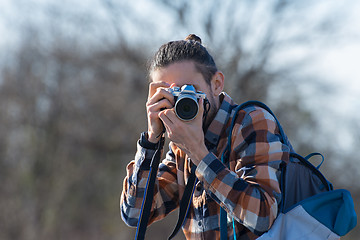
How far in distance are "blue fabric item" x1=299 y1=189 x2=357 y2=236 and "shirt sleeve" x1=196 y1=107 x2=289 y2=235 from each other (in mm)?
123

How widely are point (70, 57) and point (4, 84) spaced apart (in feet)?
4.54

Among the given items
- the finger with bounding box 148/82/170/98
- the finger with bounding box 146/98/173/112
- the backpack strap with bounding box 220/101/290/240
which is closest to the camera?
the backpack strap with bounding box 220/101/290/240

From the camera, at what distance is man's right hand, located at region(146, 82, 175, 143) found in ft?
6.34

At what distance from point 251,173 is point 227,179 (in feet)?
0.31

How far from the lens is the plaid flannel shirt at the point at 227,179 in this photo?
1.70 m

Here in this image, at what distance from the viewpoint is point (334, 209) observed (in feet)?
5.60

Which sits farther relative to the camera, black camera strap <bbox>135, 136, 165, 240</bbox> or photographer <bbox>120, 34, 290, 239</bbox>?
black camera strap <bbox>135, 136, 165, 240</bbox>

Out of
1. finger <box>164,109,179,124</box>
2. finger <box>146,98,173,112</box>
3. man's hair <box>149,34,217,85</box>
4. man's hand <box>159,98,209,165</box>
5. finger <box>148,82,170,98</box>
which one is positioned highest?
man's hair <box>149,34,217,85</box>

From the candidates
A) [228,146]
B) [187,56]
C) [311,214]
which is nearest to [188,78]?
[187,56]

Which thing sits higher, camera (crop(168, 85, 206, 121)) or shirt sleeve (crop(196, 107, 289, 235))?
camera (crop(168, 85, 206, 121))

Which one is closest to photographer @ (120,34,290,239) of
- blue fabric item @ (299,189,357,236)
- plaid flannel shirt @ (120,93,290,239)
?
plaid flannel shirt @ (120,93,290,239)

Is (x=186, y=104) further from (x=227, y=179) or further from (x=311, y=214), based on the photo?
(x=311, y=214)

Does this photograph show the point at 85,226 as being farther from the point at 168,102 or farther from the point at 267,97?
the point at 168,102

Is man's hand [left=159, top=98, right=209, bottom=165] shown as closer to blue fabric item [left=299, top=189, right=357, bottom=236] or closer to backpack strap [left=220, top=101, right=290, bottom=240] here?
backpack strap [left=220, top=101, right=290, bottom=240]
